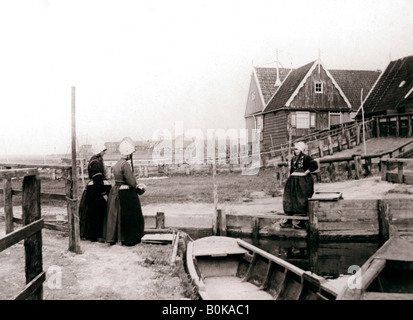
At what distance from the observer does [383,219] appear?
1083cm

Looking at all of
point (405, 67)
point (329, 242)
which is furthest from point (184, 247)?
point (405, 67)

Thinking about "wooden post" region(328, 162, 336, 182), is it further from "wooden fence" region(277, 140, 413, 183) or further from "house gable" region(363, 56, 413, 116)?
"house gable" region(363, 56, 413, 116)

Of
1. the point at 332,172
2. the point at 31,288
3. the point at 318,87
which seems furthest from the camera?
the point at 318,87

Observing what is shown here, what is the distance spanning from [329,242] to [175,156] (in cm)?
1853

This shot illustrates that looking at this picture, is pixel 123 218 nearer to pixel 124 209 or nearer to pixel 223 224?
pixel 124 209

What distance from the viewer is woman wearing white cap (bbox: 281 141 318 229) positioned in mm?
10004

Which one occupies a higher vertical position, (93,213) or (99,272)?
(93,213)

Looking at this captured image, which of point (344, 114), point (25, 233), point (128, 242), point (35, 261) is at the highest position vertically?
point (344, 114)

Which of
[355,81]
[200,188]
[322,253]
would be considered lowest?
[322,253]

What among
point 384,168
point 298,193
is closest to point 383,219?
point 298,193

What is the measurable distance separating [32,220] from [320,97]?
26.4m

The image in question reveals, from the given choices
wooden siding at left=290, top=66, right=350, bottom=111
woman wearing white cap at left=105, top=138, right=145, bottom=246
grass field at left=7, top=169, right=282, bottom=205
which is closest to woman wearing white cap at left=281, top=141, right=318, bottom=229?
woman wearing white cap at left=105, top=138, right=145, bottom=246

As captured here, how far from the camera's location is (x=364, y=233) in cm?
1099
